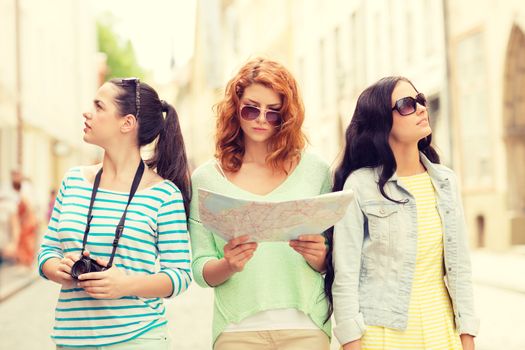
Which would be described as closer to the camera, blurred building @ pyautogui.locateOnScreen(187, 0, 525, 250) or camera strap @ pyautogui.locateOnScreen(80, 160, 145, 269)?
camera strap @ pyautogui.locateOnScreen(80, 160, 145, 269)

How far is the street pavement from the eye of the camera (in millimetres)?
8047

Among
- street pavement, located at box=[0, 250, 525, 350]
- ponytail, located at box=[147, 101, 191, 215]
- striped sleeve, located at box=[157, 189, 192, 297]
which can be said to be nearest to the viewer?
striped sleeve, located at box=[157, 189, 192, 297]

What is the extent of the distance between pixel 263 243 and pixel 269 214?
0.48m

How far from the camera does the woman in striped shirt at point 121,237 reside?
9.82ft

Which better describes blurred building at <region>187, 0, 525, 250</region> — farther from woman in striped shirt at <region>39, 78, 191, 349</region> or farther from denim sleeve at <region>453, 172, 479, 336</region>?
denim sleeve at <region>453, 172, 479, 336</region>

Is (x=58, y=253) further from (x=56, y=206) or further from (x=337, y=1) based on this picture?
(x=337, y=1)

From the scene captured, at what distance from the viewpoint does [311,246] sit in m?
3.09

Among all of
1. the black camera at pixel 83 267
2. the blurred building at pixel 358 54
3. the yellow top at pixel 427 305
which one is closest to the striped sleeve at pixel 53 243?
the black camera at pixel 83 267

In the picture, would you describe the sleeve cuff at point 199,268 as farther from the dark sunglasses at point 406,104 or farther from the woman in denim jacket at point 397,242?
the dark sunglasses at point 406,104

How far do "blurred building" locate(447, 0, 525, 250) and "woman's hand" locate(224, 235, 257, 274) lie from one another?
50.3ft

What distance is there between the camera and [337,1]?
2950cm

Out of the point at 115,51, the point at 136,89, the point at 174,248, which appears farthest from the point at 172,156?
the point at 115,51

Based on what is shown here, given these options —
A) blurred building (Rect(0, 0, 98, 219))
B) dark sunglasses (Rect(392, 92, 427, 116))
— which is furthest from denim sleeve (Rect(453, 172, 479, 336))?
blurred building (Rect(0, 0, 98, 219))

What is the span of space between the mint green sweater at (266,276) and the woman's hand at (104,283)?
1.42ft
